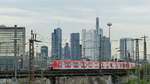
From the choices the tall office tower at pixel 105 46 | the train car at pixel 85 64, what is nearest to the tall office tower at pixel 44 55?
the tall office tower at pixel 105 46

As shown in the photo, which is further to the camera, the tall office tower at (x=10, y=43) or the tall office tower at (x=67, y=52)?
the tall office tower at (x=67, y=52)

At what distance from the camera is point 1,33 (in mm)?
105312

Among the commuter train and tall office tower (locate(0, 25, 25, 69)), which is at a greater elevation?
tall office tower (locate(0, 25, 25, 69))

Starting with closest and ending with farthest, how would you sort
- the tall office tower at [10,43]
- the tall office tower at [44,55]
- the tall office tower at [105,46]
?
1. the tall office tower at [10,43]
2. the tall office tower at [105,46]
3. the tall office tower at [44,55]

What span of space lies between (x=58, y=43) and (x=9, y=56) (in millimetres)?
12190

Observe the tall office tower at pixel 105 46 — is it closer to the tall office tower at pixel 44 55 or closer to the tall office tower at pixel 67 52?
the tall office tower at pixel 67 52

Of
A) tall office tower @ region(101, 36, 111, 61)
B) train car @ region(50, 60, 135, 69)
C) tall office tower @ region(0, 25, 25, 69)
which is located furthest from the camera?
tall office tower @ region(101, 36, 111, 61)

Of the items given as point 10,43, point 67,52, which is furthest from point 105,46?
point 10,43

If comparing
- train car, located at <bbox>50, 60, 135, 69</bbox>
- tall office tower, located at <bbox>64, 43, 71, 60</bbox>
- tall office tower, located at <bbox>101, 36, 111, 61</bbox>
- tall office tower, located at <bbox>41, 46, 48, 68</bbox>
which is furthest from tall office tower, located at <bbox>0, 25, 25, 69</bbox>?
tall office tower, located at <bbox>101, 36, 111, 61</bbox>

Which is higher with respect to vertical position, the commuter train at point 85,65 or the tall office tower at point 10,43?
the tall office tower at point 10,43

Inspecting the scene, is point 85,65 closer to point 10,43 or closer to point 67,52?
point 10,43

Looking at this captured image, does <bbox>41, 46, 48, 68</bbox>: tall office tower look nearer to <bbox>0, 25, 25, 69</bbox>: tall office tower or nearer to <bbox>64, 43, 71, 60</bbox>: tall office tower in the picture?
<bbox>64, 43, 71, 60</bbox>: tall office tower

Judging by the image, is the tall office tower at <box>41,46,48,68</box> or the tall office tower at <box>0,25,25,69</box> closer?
the tall office tower at <box>0,25,25,69</box>

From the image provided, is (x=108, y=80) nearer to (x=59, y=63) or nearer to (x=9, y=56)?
(x=59, y=63)
